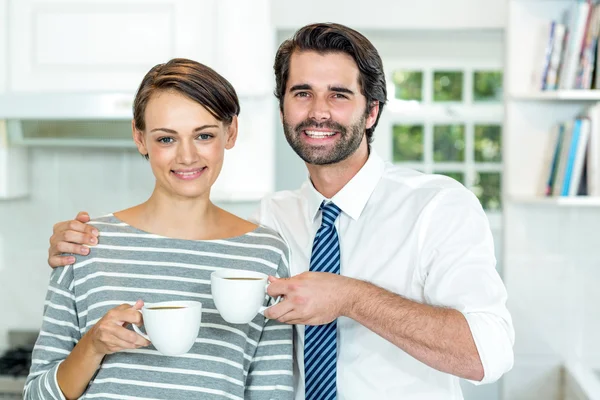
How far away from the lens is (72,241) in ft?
4.57

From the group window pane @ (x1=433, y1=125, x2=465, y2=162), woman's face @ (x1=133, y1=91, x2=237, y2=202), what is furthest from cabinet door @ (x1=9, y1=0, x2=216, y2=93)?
window pane @ (x1=433, y1=125, x2=465, y2=162)

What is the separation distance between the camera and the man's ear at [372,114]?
1.68 metres

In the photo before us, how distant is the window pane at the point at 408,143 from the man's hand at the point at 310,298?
3821 mm

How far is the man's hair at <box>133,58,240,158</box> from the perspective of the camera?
4.51 ft

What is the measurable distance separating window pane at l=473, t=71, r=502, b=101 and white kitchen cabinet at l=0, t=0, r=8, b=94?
132 inches

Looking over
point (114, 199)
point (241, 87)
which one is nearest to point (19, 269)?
point (114, 199)

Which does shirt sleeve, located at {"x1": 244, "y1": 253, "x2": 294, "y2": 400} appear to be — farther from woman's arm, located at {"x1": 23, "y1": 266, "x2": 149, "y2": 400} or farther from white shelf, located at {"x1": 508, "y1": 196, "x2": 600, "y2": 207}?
white shelf, located at {"x1": 508, "y1": 196, "x2": 600, "y2": 207}

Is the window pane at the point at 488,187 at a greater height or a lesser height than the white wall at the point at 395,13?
lesser

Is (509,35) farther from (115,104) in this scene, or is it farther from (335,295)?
(335,295)

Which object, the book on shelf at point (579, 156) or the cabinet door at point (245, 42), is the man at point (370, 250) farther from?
the book on shelf at point (579, 156)

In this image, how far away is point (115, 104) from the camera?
2.38m

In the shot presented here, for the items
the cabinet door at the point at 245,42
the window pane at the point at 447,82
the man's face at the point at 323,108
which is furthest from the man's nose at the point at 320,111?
the window pane at the point at 447,82

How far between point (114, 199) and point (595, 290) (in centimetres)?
183

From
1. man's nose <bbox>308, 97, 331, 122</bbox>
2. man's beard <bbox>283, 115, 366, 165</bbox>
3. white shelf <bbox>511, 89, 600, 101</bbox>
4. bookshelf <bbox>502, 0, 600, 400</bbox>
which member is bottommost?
bookshelf <bbox>502, 0, 600, 400</bbox>
